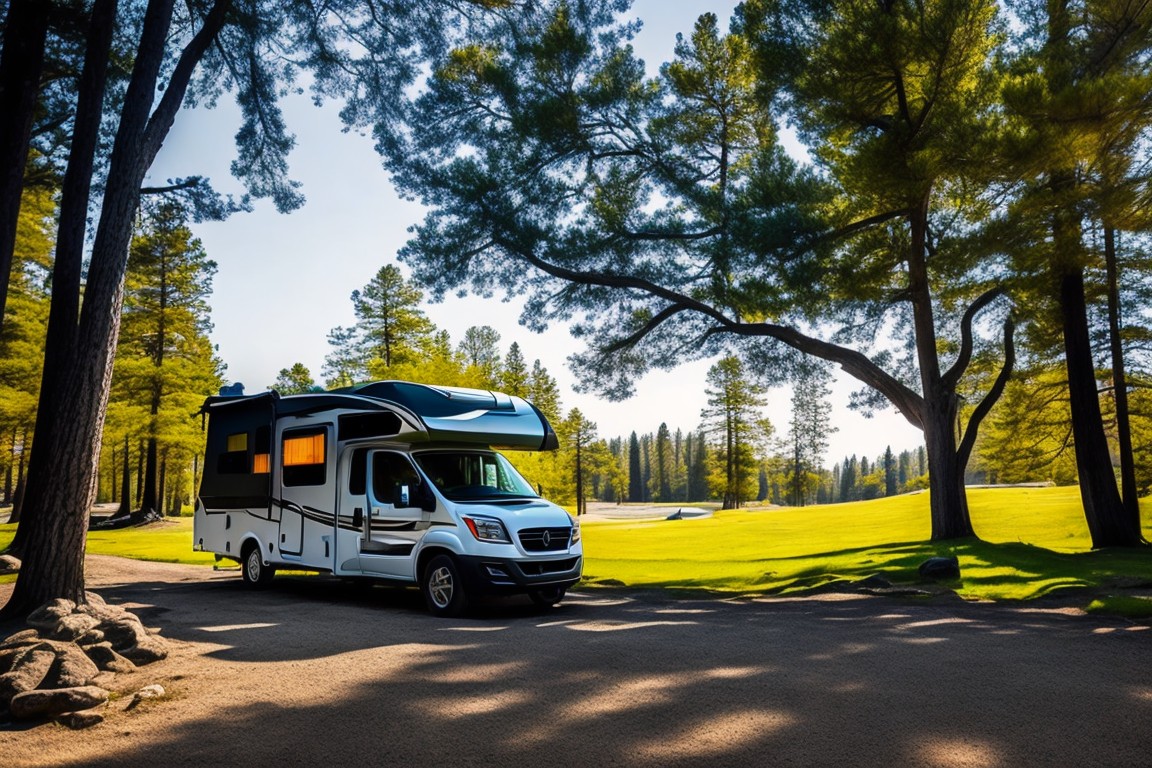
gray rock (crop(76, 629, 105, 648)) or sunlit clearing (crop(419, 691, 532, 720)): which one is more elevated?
gray rock (crop(76, 629, 105, 648))

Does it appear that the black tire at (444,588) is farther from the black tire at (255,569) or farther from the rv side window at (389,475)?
the black tire at (255,569)

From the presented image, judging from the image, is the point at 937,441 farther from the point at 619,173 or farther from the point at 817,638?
the point at 817,638

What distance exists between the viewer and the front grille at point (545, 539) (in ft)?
32.3

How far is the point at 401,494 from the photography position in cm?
1009

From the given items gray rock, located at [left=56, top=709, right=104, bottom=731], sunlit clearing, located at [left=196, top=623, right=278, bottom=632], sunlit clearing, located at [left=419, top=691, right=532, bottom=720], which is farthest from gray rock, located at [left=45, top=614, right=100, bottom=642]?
sunlit clearing, located at [left=419, top=691, right=532, bottom=720]

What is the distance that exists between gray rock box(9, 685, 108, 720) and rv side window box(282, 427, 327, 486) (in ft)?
20.5

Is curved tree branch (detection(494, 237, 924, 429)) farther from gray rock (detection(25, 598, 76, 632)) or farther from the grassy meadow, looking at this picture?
gray rock (detection(25, 598, 76, 632))

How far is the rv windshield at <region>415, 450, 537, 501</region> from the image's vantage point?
10.5 metres

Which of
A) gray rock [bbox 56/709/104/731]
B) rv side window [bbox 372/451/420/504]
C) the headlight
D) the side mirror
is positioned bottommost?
gray rock [bbox 56/709/104/731]

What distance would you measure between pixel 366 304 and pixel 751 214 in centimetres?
3461

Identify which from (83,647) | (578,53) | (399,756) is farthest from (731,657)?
(578,53)

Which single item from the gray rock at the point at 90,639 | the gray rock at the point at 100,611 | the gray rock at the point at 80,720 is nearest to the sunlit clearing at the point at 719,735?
the gray rock at the point at 80,720

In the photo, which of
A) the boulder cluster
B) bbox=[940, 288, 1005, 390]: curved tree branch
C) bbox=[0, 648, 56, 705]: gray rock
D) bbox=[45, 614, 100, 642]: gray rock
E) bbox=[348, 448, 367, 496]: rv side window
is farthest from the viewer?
bbox=[940, 288, 1005, 390]: curved tree branch

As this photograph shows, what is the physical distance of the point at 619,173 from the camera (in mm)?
18484
